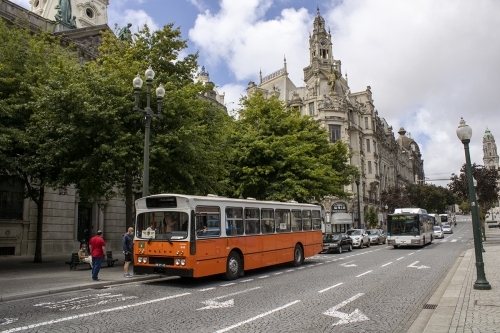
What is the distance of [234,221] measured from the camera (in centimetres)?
1485

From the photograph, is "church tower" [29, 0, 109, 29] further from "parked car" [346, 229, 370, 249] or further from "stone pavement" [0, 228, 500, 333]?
"stone pavement" [0, 228, 500, 333]

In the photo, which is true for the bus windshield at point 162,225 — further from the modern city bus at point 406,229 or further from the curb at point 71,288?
the modern city bus at point 406,229

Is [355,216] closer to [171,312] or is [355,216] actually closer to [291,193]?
[291,193]

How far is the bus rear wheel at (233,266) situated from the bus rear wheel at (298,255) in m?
4.66

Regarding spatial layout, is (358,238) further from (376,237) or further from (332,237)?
(376,237)

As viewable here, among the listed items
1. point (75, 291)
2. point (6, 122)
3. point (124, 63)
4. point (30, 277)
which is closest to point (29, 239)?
point (6, 122)

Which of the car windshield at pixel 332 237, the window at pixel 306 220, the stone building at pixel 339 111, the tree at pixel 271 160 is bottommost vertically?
the car windshield at pixel 332 237

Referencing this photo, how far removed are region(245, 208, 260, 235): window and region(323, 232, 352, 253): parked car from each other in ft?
44.1

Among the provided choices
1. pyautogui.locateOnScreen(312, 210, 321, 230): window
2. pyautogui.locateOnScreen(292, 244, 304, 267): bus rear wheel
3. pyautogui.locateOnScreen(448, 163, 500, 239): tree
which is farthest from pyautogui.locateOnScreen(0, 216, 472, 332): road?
pyautogui.locateOnScreen(448, 163, 500, 239): tree

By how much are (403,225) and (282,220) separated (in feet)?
52.9

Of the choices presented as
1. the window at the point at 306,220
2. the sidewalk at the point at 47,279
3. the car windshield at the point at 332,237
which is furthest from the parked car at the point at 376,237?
the sidewalk at the point at 47,279

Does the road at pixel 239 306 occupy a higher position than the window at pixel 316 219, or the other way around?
the window at pixel 316 219

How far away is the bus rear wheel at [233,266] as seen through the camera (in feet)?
47.5

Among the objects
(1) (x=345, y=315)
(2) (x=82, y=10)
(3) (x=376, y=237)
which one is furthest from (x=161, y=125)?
(2) (x=82, y=10)
